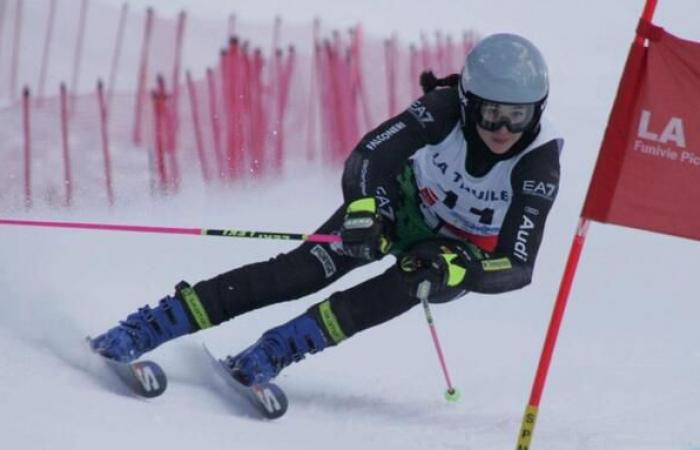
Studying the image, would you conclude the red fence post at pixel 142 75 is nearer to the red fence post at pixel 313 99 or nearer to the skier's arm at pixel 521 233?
the red fence post at pixel 313 99

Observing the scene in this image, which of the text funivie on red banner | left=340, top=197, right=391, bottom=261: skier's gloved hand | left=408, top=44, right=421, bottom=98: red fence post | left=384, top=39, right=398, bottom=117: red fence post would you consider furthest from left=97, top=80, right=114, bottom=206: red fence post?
the text funivie on red banner

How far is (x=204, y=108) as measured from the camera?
8.18 metres

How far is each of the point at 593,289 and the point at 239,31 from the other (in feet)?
8.28

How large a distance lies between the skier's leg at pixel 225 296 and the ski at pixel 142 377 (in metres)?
0.06

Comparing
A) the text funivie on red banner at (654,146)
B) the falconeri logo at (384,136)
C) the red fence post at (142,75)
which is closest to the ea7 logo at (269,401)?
the falconeri logo at (384,136)

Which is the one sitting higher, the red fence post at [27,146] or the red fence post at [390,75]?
the red fence post at [390,75]

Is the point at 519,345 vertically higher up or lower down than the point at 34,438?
lower down

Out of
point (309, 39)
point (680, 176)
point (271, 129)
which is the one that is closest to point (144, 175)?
point (271, 129)

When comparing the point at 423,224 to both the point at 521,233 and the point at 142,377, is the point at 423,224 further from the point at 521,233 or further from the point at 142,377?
the point at 142,377

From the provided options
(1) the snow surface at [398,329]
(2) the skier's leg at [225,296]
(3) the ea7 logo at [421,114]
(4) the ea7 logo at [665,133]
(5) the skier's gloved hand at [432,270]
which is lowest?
(1) the snow surface at [398,329]

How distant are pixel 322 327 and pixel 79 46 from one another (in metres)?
3.59

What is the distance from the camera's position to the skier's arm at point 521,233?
15.8 feet

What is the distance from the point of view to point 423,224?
213 inches

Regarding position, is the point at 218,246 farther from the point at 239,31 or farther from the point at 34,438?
the point at 34,438
